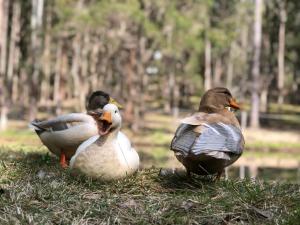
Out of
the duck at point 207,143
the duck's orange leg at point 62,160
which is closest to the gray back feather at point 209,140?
the duck at point 207,143

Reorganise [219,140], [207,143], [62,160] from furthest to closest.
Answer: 1. [62,160]
2. [219,140]
3. [207,143]

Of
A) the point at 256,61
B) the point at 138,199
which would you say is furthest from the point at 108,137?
the point at 256,61

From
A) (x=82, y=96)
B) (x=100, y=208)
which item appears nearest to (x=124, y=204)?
(x=100, y=208)

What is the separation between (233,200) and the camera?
479 centimetres

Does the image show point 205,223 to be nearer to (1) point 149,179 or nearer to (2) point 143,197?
(2) point 143,197

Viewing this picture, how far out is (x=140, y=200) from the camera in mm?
5004

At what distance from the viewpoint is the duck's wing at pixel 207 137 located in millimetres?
5340

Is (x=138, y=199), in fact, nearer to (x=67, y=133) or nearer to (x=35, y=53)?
(x=67, y=133)

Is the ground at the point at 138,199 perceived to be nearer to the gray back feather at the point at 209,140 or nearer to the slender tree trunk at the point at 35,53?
the gray back feather at the point at 209,140

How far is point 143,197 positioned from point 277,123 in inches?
1524

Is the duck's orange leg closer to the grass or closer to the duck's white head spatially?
the grass

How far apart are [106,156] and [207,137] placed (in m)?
1.00

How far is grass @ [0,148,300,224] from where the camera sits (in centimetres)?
436

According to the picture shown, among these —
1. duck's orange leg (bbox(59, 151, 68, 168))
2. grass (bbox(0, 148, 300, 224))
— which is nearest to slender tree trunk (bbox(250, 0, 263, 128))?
duck's orange leg (bbox(59, 151, 68, 168))
